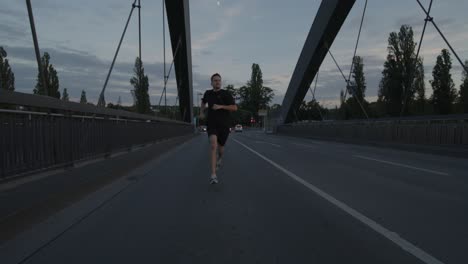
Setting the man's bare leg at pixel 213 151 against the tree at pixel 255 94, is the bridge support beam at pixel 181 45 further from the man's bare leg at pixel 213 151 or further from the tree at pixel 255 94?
the tree at pixel 255 94

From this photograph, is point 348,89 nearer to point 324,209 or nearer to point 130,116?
point 130,116

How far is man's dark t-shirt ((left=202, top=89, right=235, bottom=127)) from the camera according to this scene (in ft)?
29.1

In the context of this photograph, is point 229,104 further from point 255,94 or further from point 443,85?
point 255,94

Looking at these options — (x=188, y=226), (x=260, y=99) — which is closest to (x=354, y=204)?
(x=188, y=226)

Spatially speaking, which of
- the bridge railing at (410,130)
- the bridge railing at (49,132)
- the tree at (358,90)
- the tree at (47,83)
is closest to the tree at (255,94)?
the tree at (358,90)

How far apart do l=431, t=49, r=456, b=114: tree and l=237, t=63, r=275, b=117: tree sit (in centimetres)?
7591

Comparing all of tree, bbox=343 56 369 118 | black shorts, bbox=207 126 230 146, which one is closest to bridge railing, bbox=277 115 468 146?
black shorts, bbox=207 126 230 146

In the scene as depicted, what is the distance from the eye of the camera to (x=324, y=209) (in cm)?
625

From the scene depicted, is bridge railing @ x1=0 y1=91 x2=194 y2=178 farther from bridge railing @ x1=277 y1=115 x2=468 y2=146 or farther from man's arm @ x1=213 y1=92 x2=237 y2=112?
bridge railing @ x1=277 y1=115 x2=468 y2=146

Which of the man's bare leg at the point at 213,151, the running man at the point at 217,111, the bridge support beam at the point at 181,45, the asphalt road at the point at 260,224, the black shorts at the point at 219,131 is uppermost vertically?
the bridge support beam at the point at 181,45

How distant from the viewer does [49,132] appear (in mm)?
7047

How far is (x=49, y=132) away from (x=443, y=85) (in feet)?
184

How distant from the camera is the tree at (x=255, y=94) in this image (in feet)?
440

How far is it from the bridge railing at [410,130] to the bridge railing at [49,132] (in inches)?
464
